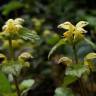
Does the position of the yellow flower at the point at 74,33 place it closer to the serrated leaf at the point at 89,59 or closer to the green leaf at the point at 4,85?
the serrated leaf at the point at 89,59

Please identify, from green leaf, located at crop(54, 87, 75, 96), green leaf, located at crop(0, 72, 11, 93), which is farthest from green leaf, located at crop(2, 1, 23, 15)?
green leaf, located at crop(54, 87, 75, 96)

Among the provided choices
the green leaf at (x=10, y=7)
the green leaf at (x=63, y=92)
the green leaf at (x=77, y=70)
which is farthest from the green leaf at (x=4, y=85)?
the green leaf at (x=10, y=7)

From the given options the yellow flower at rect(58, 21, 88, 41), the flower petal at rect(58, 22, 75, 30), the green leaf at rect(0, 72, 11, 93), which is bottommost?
the green leaf at rect(0, 72, 11, 93)

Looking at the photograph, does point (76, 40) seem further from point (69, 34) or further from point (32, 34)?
point (32, 34)

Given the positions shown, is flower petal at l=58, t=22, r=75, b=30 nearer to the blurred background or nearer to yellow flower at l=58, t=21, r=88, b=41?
yellow flower at l=58, t=21, r=88, b=41

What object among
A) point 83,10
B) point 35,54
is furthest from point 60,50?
point 83,10

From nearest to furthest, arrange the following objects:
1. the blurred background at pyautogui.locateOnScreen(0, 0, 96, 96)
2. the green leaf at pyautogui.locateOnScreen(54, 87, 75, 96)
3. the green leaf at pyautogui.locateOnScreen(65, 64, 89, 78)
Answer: the green leaf at pyautogui.locateOnScreen(65, 64, 89, 78) → the green leaf at pyautogui.locateOnScreen(54, 87, 75, 96) → the blurred background at pyautogui.locateOnScreen(0, 0, 96, 96)
